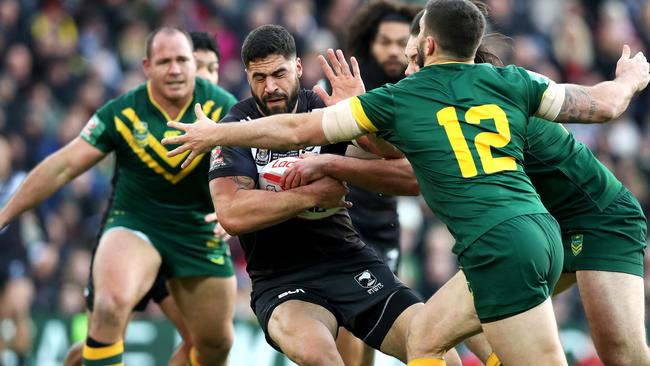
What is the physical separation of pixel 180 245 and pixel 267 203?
216 centimetres

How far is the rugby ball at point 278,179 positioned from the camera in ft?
21.2

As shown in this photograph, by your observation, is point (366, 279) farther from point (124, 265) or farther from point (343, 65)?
point (124, 265)

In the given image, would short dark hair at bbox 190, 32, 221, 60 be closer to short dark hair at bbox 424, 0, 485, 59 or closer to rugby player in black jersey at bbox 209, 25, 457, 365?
rugby player in black jersey at bbox 209, 25, 457, 365

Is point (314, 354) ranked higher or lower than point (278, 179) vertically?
lower

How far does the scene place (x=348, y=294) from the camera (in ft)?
21.6

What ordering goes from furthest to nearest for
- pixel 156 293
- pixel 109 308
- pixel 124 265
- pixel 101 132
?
pixel 156 293 → pixel 101 132 → pixel 124 265 → pixel 109 308

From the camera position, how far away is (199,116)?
6039mm

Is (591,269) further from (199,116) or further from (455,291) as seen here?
(199,116)

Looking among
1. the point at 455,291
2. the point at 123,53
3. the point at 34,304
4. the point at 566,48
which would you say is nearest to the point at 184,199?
the point at 455,291

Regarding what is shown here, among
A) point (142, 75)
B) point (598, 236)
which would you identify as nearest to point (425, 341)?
point (598, 236)

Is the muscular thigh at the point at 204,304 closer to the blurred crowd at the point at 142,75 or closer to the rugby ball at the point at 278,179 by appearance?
the rugby ball at the point at 278,179

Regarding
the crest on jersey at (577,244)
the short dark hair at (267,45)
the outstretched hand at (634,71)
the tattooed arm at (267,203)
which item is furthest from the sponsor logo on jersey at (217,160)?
the outstretched hand at (634,71)

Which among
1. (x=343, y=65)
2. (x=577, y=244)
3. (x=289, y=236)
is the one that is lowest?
(x=577, y=244)

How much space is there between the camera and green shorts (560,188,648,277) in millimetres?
6602
